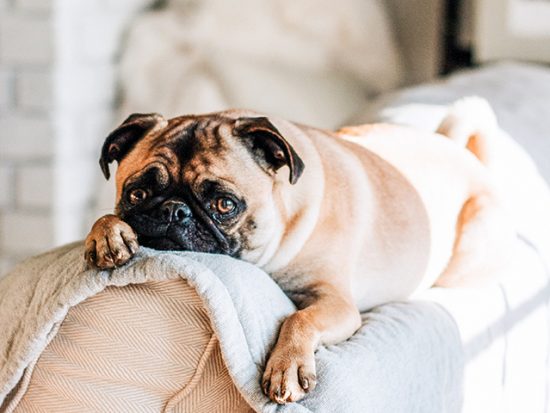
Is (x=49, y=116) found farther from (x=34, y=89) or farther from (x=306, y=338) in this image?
(x=306, y=338)

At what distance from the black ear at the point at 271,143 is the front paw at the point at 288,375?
27cm

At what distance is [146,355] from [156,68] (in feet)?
6.31

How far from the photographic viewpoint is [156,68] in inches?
115

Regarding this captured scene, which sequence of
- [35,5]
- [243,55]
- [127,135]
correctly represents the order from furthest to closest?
[243,55]
[35,5]
[127,135]

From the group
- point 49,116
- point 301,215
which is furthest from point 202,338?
point 49,116

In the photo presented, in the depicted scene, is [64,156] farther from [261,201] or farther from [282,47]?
[261,201]

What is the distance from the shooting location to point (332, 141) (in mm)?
1594

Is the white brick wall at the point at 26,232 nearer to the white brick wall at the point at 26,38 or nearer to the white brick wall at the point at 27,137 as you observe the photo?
the white brick wall at the point at 27,137

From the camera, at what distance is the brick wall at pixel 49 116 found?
266 cm

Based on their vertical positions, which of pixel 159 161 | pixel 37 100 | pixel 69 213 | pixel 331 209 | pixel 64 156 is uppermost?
pixel 159 161

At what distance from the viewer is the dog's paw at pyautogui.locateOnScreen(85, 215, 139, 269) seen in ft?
3.75

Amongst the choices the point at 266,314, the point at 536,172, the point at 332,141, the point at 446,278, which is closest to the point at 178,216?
the point at 266,314

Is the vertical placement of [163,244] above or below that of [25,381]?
above

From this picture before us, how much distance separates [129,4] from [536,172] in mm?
1471
